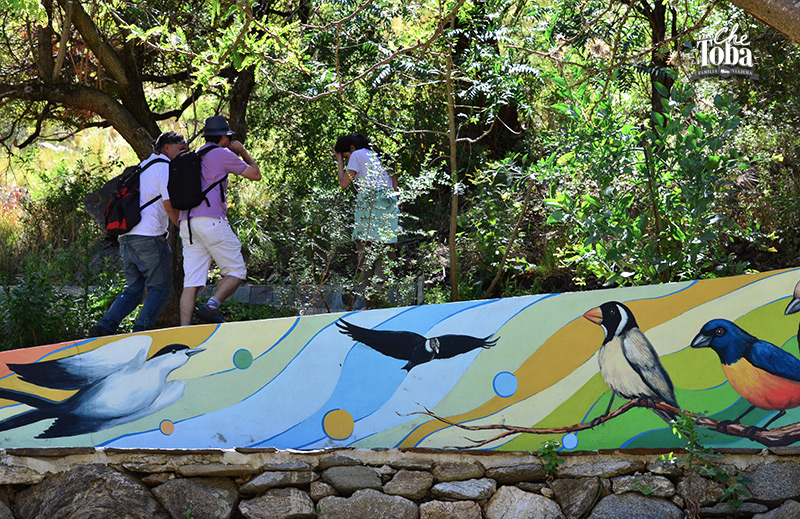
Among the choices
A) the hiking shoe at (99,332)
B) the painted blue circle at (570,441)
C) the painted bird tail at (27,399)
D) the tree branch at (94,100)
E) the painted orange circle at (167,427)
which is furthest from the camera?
the tree branch at (94,100)

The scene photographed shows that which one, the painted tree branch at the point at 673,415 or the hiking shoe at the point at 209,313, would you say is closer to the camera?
the painted tree branch at the point at 673,415

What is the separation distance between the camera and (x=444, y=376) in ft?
13.9

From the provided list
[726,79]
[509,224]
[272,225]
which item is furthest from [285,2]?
[726,79]

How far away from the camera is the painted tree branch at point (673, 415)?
3.94 m

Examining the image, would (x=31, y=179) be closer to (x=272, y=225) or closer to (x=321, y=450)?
(x=272, y=225)

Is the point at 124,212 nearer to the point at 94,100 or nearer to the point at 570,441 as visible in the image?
the point at 94,100

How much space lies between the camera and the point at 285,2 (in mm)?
7914

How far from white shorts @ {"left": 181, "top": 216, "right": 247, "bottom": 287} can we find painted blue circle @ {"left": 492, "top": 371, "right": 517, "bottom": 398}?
2122 mm

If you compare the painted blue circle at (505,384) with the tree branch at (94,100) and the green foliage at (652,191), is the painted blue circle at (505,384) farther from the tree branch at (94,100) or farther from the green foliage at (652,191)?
the tree branch at (94,100)

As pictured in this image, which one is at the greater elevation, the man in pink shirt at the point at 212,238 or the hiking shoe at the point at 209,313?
the man in pink shirt at the point at 212,238

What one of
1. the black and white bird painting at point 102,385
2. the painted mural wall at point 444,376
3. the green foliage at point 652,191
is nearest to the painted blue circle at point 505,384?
the painted mural wall at point 444,376

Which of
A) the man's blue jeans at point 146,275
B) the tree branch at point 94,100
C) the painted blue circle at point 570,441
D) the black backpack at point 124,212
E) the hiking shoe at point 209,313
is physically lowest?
the painted blue circle at point 570,441

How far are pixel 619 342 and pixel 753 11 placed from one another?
1719mm

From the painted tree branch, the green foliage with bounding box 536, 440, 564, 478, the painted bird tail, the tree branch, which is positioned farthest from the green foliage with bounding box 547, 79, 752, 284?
the tree branch
